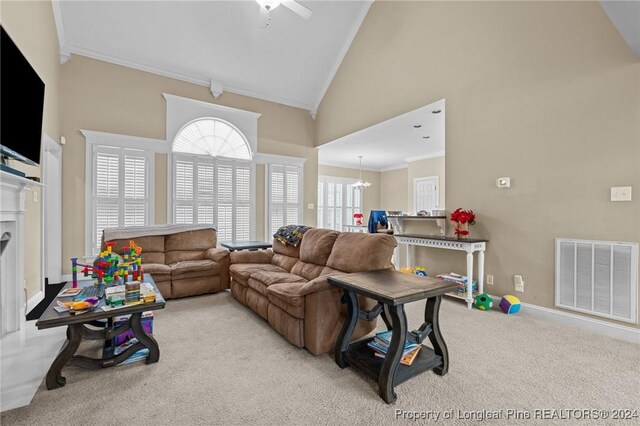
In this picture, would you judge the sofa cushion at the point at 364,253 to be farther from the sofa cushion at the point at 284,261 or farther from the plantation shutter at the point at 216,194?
the plantation shutter at the point at 216,194

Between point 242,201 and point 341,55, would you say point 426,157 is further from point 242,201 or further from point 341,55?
point 242,201

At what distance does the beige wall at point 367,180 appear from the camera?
10023 millimetres

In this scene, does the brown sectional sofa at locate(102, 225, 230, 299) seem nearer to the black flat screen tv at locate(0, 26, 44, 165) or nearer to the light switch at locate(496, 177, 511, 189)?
the black flat screen tv at locate(0, 26, 44, 165)

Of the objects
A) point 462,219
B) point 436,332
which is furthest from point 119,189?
point 462,219

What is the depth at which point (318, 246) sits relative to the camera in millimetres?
3227

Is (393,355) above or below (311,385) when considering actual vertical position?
above

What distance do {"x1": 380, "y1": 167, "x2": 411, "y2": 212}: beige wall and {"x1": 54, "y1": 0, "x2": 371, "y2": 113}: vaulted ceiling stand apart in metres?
4.58

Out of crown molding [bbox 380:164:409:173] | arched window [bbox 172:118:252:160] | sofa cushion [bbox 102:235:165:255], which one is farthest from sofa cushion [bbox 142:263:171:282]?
crown molding [bbox 380:164:409:173]

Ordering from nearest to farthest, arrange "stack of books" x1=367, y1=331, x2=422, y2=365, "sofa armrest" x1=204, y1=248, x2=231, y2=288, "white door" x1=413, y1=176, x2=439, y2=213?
"stack of books" x1=367, y1=331, x2=422, y2=365 → "sofa armrest" x1=204, y1=248, x2=231, y2=288 → "white door" x1=413, y1=176, x2=439, y2=213

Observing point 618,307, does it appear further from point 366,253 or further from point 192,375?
point 192,375

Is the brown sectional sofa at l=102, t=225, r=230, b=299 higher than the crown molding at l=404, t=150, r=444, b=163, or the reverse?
the crown molding at l=404, t=150, r=444, b=163

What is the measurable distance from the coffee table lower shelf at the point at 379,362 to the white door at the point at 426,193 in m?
6.58

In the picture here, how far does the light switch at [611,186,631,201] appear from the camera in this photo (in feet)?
8.86

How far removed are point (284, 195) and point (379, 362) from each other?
16.0 feet
